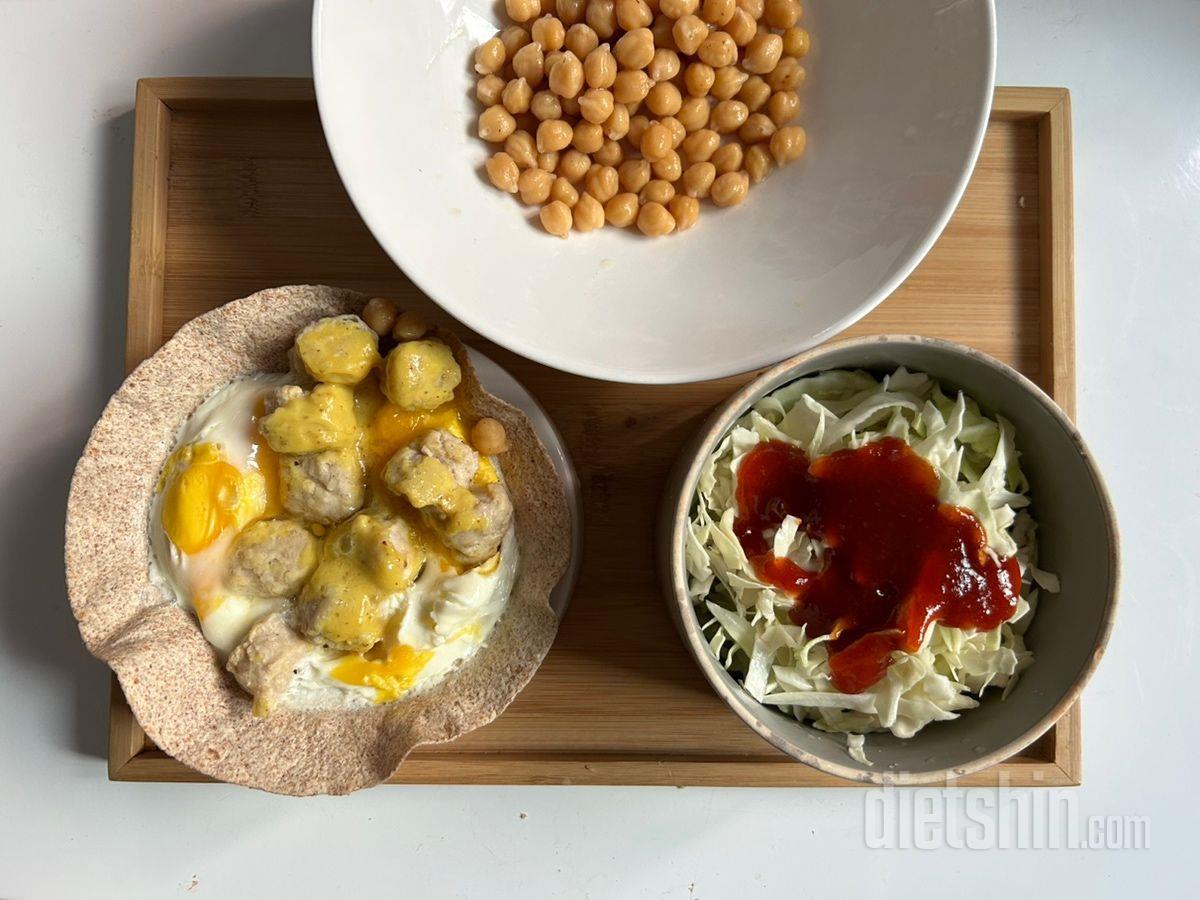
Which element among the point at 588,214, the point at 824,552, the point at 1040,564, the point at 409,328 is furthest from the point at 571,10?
the point at 1040,564

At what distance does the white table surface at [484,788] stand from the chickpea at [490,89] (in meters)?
0.47

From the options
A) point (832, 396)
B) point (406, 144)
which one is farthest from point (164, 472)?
point (832, 396)

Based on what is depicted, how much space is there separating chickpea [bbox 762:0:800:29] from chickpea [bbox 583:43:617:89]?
310mm

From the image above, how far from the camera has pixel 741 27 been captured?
5.17 feet

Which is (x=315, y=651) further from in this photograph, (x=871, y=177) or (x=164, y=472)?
(x=871, y=177)

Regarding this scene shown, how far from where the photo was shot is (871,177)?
1.55 m

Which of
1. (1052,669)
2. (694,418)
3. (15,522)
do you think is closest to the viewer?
(1052,669)

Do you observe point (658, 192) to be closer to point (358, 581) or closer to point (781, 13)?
point (781, 13)

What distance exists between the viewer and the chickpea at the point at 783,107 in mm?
1619

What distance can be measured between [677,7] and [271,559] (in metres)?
1.20

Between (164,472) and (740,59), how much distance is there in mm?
1319

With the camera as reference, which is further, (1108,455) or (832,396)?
(1108,455)

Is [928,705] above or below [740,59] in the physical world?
below

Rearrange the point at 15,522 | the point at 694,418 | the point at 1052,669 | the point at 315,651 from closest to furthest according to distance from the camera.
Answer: the point at 1052,669 < the point at 315,651 < the point at 694,418 < the point at 15,522
